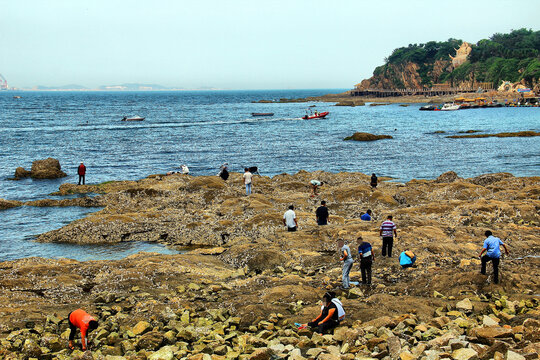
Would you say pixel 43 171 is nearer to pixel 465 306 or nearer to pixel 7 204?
pixel 7 204

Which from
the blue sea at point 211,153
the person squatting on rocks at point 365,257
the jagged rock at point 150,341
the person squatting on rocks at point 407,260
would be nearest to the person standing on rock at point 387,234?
the person squatting on rocks at point 407,260

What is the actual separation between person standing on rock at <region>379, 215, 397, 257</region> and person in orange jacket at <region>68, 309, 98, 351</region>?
10.9m

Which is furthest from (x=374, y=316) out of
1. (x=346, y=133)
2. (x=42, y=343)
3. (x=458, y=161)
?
(x=346, y=133)

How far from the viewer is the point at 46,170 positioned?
4325cm

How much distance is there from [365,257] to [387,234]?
265 cm

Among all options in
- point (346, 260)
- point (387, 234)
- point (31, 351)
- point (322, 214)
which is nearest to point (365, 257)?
point (346, 260)

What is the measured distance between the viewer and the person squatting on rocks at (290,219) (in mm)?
22344

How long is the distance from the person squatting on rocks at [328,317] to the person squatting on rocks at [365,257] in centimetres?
316

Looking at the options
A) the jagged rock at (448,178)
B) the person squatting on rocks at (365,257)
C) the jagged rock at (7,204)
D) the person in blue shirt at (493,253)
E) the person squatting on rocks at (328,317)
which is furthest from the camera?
the jagged rock at (448,178)

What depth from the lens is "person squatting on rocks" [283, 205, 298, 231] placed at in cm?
2234

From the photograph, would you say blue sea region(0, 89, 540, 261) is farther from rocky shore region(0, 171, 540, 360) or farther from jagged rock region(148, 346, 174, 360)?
jagged rock region(148, 346, 174, 360)

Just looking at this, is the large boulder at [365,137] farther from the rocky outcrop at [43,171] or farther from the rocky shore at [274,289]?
the rocky outcrop at [43,171]

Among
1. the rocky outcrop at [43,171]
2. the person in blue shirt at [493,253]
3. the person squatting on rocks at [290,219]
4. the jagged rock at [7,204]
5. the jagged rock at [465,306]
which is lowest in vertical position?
the jagged rock at [7,204]

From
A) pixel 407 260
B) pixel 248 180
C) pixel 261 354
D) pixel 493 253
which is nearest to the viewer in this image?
pixel 261 354
